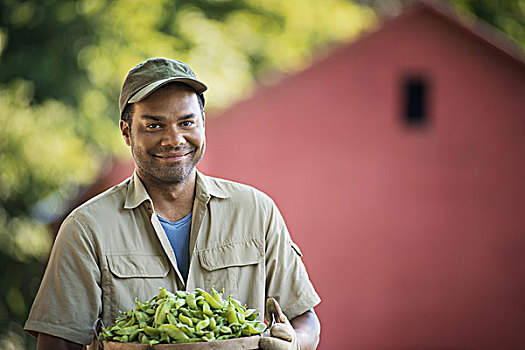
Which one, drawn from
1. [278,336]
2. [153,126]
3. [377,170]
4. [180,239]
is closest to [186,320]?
[278,336]

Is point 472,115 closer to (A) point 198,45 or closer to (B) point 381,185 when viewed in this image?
(B) point 381,185

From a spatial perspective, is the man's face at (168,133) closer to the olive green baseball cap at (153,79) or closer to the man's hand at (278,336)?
the olive green baseball cap at (153,79)

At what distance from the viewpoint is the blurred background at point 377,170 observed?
9.86 meters

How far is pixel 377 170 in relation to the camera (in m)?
10.0

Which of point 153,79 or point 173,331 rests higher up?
point 153,79

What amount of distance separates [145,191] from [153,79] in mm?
387

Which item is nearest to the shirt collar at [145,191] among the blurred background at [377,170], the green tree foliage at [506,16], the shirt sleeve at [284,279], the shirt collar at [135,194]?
the shirt collar at [135,194]

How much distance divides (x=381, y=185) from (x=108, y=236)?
7452 mm

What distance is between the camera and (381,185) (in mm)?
10000

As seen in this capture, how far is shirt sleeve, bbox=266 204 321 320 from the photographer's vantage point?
2979 mm

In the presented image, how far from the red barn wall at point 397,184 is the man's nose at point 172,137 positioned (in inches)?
271

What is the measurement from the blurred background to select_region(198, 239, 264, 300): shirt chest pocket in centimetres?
674

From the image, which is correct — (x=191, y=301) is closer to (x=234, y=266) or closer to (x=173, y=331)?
(x=173, y=331)

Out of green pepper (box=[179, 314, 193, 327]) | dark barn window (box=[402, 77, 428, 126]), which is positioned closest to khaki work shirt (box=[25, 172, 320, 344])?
green pepper (box=[179, 314, 193, 327])
